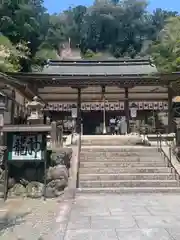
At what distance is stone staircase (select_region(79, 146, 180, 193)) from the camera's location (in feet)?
36.9

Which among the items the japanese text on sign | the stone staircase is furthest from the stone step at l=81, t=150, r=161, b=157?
the japanese text on sign

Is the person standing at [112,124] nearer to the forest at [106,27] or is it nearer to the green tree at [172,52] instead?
the green tree at [172,52]

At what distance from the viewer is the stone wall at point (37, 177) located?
10594 millimetres

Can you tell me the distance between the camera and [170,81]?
20938 millimetres

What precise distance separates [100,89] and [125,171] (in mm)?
12376

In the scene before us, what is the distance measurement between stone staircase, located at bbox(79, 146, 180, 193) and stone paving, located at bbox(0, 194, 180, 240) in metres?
0.89

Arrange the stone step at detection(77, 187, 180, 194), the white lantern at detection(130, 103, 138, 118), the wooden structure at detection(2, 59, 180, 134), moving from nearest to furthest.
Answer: the stone step at detection(77, 187, 180, 194), the wooden structure at detection(2, 59, 180, 134), the white lantern at detection(130, 103, 138, 118)

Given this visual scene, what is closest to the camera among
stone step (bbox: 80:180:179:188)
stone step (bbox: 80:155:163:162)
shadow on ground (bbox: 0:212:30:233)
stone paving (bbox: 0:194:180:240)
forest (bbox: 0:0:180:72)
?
stone paving (bbox: 0:194:180:240)

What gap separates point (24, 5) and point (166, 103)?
32.8 meters

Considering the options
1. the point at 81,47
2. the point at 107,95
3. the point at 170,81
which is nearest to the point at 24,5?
the point at 81,47

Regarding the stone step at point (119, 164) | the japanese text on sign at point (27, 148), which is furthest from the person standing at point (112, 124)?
the japanese text on sign at point (27, 148)

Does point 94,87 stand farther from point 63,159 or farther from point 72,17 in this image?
point 72,17

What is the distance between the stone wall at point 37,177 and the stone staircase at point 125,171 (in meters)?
0.90

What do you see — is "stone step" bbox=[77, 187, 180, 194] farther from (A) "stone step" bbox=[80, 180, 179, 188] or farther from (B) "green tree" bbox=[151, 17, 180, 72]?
(B) "green tree" bbox=[151, 17, 180, 72]
